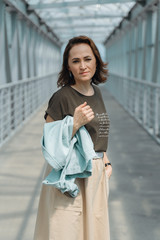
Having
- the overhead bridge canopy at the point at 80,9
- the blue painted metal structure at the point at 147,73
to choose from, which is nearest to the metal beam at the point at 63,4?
the overhead bridge canopy at the point at 80,9

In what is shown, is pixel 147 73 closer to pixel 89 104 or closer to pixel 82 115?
pixel 89 104

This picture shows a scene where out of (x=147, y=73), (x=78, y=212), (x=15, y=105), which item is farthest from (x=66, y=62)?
(x=147, y=73)

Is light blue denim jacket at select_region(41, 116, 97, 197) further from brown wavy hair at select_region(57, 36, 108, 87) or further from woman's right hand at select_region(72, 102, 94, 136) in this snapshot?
brown wavy hair at select_region(57, 36, 108, 87)

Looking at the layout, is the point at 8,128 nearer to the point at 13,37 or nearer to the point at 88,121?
the point at 13,37

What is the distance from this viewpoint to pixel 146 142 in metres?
5.91

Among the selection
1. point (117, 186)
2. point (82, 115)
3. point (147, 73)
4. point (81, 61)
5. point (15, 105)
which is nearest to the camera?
point (82, 115)

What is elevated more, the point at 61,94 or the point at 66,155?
the point at 61,94

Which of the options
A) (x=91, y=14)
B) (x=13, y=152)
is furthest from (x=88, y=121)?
(x=91, y=14)

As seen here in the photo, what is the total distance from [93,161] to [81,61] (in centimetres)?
43

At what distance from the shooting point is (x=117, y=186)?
12.5 ft

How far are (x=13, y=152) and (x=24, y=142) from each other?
2.36 ft

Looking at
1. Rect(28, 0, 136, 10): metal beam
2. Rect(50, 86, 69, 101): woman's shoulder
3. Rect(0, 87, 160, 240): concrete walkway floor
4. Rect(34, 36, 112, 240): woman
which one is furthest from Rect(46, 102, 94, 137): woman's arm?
Rect(28, 0, 136, 10): metal beam

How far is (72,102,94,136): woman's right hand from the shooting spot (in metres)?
1.54

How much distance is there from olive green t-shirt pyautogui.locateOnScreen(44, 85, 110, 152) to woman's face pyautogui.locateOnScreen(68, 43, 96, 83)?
7 cm
